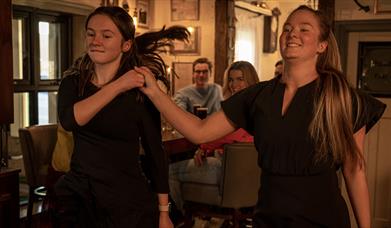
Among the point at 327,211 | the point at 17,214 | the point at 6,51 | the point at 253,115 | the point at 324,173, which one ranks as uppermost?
the point at 6,51

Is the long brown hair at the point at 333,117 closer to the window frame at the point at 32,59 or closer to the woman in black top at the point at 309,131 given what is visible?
the woman in black top at the point at 309,131

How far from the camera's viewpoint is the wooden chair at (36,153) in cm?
343

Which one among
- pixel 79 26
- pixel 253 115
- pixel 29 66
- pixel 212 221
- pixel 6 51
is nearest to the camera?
pixel 253 115

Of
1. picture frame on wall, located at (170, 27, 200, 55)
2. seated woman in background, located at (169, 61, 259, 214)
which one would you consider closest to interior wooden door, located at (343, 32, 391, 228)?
seated woman in background, located at (169, 61, 259, 214)

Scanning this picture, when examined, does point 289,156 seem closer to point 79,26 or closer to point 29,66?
point 29,66

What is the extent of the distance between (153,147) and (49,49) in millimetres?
3523

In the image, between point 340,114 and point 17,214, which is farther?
point 17,214

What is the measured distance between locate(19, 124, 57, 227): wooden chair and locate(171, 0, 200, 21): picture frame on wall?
305 centimetres

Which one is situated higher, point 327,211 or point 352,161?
point 352,161

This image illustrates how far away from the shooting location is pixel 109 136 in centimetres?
160

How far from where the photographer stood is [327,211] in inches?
57.2

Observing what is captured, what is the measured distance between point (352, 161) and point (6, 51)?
1915 millimetres

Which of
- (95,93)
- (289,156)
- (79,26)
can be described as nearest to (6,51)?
(95,93)

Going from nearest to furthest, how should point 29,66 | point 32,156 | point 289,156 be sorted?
point 289,156 → point 32,156 → point 29,66
